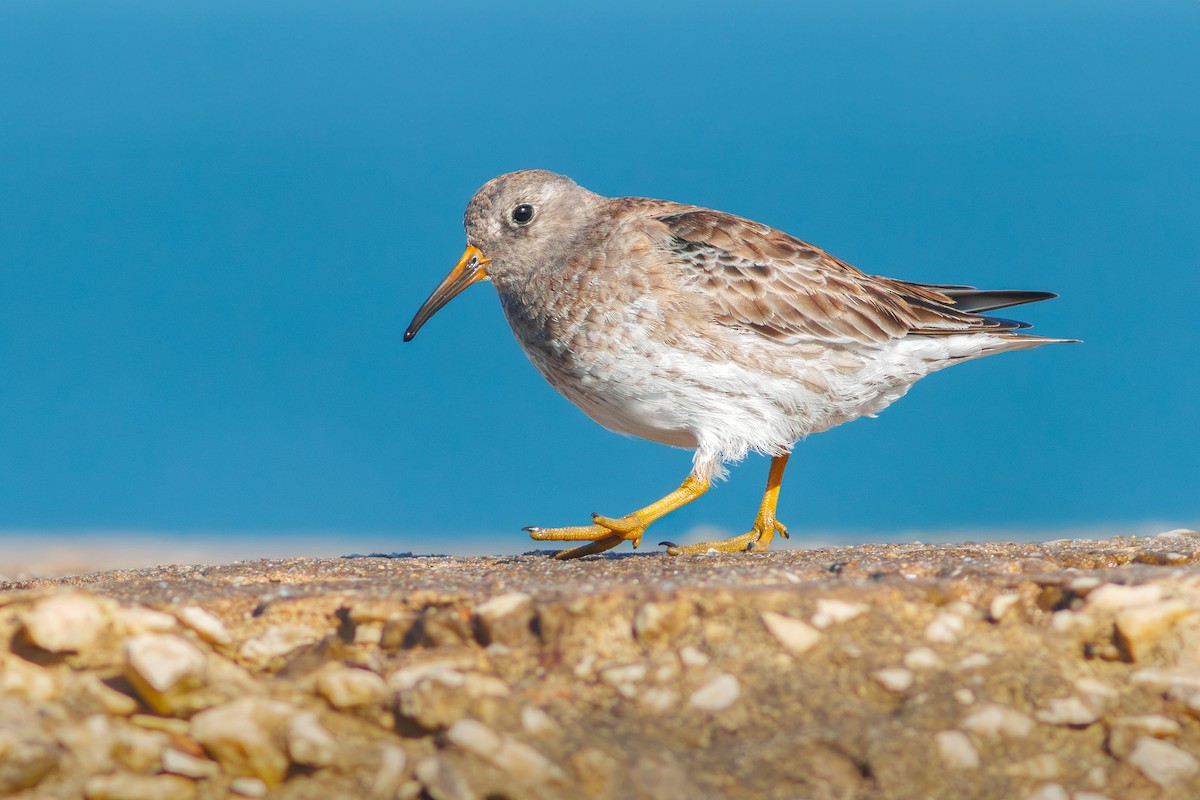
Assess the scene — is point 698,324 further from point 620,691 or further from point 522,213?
point 620,691

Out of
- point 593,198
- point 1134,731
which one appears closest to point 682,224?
point 593,198

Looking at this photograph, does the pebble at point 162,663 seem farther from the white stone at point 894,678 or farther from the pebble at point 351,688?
the white stone at point 894,678

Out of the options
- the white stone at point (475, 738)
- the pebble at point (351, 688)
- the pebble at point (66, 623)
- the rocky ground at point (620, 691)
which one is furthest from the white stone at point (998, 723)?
the pebble at point (66, 623)

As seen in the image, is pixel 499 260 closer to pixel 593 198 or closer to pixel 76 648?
pixel 593 198

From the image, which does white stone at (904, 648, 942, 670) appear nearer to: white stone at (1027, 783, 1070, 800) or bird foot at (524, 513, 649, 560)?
white stone at (1027, 783, 1070, 800)

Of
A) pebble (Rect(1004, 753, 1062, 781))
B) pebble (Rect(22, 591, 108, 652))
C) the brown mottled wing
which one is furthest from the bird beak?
pebble (Rect(1004, 753, 1062, 781))

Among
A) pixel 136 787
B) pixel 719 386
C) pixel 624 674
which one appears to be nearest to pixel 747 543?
pixel 719 386

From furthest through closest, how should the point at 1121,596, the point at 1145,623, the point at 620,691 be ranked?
the point at 1121,596
the point at 1145,623
the point at 620,691

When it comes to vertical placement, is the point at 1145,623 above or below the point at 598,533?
below
